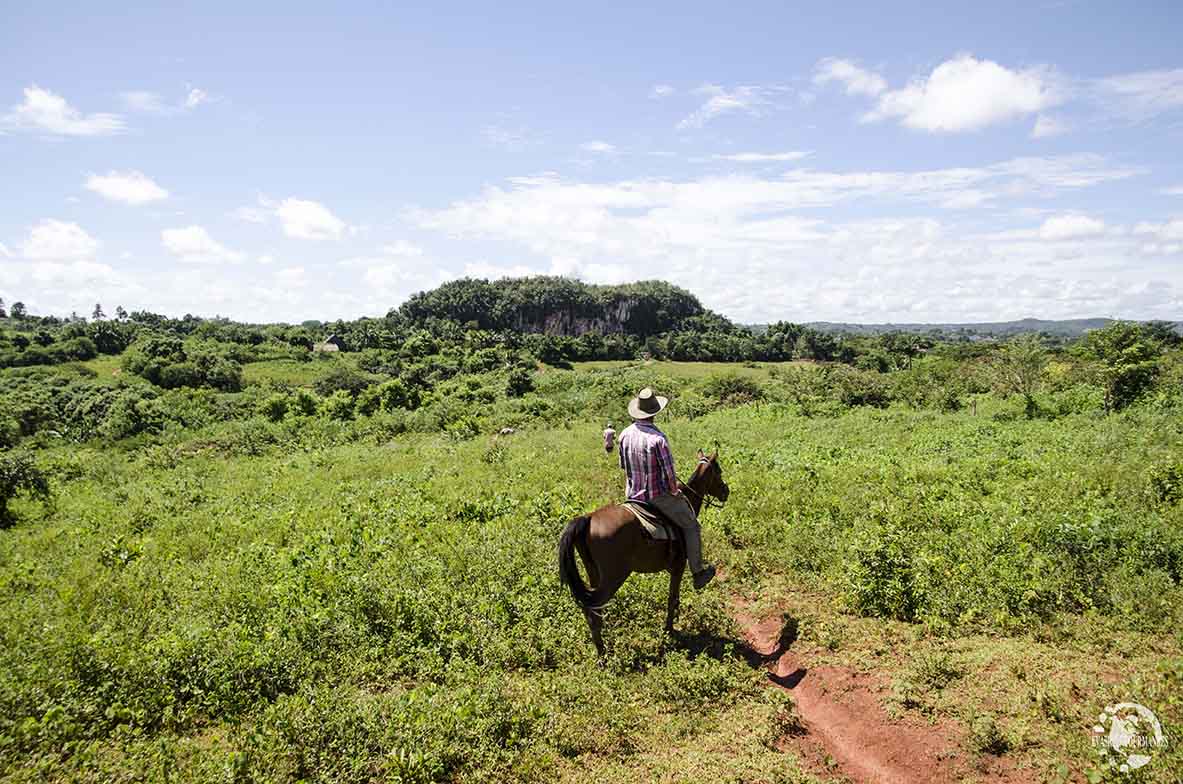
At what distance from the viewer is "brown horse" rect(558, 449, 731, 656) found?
23.9 ft

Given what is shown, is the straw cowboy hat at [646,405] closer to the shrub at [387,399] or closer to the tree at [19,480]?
the tree at [19,480]

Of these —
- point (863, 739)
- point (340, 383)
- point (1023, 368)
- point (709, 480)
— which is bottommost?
point (863, 739)

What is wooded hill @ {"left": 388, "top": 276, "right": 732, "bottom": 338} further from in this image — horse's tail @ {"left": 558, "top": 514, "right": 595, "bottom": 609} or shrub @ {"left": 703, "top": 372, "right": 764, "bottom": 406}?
horse's tail @ {"left": 558, "top": 514, "right": 595, "bottom": 609}

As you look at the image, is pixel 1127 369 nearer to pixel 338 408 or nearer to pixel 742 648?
pixel 742 648

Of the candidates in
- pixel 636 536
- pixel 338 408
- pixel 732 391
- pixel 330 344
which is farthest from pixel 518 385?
pixel 330 344

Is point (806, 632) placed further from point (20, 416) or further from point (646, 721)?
point (20, 416)

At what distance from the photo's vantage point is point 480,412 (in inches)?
1452

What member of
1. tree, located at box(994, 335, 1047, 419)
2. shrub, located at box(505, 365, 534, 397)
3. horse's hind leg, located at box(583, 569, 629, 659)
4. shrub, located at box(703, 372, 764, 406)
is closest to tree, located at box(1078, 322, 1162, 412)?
tree, located at box(994, 335, 1047, 419)

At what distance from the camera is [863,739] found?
5.96 meters

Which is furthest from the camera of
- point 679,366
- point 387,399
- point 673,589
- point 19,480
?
point 679,366

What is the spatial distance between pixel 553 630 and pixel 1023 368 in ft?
97.6

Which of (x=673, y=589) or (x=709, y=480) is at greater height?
(x=709, y=480)

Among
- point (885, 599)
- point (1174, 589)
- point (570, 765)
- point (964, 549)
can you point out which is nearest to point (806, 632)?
point (885, 599)

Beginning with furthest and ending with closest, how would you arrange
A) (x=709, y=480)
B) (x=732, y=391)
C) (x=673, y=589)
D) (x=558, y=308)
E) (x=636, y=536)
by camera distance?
(x=558, y=308) < (x=732, y=391) < (x=709, y=480) < (x=673, y=589) < (x=636, y=536)
